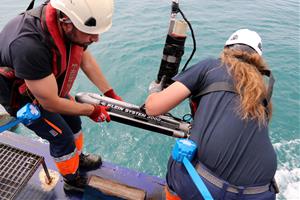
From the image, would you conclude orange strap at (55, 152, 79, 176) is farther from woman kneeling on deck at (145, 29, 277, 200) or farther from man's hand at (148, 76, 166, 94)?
woman kneeling on deck at (145, 29, 277, 200)

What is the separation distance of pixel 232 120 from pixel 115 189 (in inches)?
61.5

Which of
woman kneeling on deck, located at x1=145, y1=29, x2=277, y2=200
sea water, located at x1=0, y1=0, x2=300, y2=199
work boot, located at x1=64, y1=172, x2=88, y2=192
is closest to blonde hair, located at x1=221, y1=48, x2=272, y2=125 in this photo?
woman kneeling on deck, located at x1=145, y1=29, x2=277, y2=200

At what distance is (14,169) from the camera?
8.53 feet

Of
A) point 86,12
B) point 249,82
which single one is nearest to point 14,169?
point 86,12

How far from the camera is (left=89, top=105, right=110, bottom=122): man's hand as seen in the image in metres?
2.33

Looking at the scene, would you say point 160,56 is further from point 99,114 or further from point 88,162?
point 99,114

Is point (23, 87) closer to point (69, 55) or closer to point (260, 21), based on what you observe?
point (69, 55)

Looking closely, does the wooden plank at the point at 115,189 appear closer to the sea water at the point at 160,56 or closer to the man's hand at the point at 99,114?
the man's hand at the point at 99,114

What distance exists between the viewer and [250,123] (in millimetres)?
1636

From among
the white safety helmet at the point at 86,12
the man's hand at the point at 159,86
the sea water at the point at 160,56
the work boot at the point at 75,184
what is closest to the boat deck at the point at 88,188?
the work boot at the point at 75,184

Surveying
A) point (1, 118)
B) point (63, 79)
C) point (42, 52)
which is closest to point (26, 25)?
point (42, 52)

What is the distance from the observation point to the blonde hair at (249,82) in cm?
160

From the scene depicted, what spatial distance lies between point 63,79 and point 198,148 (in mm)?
1207

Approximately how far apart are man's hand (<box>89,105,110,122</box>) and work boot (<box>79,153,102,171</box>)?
783 millimetres
